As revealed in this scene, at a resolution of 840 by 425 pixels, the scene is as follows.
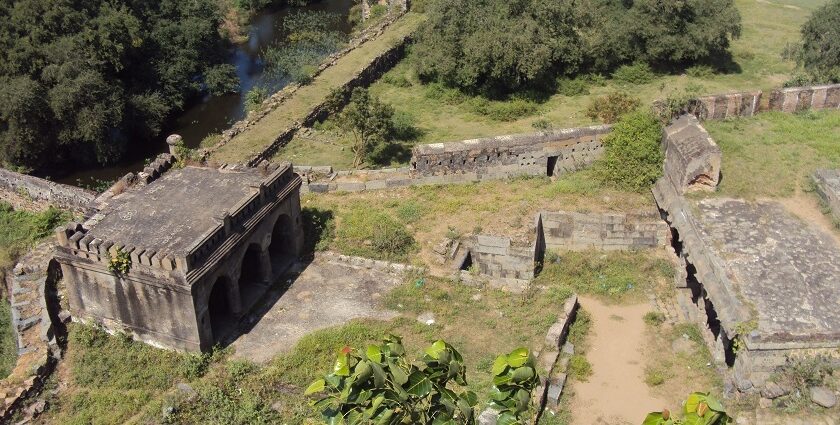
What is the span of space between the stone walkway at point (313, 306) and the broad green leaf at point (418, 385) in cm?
944

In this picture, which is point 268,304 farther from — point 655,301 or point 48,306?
point 655,301

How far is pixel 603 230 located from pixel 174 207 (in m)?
10.9

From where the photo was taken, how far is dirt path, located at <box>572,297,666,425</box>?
15172 millimetres

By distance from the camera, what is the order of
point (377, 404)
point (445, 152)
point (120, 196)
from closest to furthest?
point (377, 404)
point (120, 196)
point (445, 152)

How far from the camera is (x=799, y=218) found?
61.3 ft

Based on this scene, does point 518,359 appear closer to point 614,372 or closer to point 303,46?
point 614,372

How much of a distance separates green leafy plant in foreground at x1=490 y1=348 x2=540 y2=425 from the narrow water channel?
24346 millimetres

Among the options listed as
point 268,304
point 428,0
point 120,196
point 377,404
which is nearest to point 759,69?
point 428,0

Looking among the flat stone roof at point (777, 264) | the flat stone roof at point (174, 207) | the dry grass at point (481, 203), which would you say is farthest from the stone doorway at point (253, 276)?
the flat stone roof at point (777, 264)

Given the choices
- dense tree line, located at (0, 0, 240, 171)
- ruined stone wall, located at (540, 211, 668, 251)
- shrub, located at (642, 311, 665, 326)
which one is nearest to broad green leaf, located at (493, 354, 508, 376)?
shrub, located at (642, 311, 665, 326)

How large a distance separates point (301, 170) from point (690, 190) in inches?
457

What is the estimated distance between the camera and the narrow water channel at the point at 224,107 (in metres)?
29.0

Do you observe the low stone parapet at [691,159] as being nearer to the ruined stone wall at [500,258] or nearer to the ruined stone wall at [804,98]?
the ruined stone wall at [804,98]

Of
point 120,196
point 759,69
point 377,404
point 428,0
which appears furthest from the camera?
point 428,0
